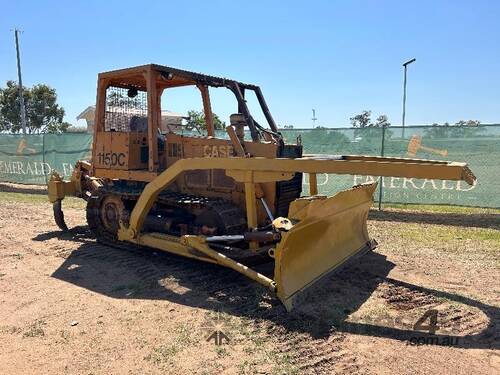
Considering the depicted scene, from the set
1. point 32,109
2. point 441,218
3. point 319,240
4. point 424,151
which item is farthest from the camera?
point 32,109

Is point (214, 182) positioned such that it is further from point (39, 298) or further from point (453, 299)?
point (453, 299)

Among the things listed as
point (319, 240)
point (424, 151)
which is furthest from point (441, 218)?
point (319, 240)

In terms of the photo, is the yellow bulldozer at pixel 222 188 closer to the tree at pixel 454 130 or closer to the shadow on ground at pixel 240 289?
the shadow on ground at pixel 240 289

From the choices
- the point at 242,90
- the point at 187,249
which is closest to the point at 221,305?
the point at 187,249

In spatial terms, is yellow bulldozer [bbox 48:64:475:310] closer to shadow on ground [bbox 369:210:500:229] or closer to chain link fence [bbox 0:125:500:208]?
chain link fence [bbox 0:125:500:208]

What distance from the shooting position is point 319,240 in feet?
16.4

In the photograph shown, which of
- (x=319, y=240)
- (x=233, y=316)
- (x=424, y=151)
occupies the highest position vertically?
(x=424, y=151)

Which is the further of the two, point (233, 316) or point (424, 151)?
point (424, 151)

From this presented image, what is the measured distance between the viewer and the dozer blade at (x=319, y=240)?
4277 mm

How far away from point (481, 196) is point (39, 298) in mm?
8515

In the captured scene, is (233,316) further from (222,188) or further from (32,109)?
(32,109)

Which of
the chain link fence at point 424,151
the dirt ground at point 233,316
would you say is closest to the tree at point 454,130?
the chain link fence at point 424,151

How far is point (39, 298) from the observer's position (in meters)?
4.71

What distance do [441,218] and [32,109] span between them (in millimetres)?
32356
